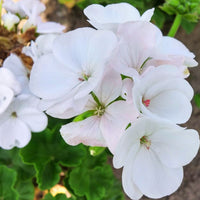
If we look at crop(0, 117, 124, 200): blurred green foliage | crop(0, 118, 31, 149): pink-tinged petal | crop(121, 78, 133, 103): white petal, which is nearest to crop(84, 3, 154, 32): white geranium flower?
crop(121, 78, 133, 103): white petal

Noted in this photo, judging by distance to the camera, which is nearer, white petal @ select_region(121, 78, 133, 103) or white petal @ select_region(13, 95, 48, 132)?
white petal @ select_region(121, 78, 133, 103)

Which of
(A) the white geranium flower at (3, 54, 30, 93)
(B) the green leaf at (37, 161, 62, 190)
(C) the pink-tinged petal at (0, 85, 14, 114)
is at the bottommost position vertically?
(B) the green leaf at (37, 161, 62, 190)

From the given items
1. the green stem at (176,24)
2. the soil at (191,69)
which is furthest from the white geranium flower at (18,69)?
the soil at (191,69)

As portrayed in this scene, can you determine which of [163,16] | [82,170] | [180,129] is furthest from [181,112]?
[163,16]

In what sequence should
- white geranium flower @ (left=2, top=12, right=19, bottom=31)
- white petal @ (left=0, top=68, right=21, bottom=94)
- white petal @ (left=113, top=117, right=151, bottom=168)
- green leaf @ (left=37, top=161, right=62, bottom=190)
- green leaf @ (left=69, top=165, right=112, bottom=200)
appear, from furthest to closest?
green leaf @ (left=69, top=165, right=112, bottom=200) < green leaf @ (left=37, top=161, right=62, bottom=190) < white geranium flower @ (left=2, top=12, right=19, bottom=31) < white petal @ (left=0, top=68, right=21, bottom=94) < white petal @ (left=113, top=117, right=151, bottom=168)

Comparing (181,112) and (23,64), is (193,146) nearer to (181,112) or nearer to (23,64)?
(181,112)

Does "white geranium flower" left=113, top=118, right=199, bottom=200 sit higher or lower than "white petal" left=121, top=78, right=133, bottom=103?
lower

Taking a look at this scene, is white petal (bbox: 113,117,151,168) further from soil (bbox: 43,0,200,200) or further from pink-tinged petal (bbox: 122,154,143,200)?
soil (bbox: 43,0,200,200)
